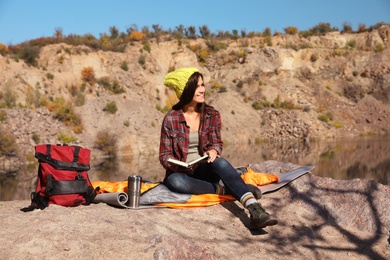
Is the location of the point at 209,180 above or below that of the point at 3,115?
below

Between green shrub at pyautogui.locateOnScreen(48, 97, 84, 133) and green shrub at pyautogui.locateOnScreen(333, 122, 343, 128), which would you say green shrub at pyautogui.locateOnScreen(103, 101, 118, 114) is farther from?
green shrub at pyautogui.locateOnScreen(333, 122, 343, 128)

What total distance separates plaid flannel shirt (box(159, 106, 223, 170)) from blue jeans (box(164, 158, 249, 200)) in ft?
0.54

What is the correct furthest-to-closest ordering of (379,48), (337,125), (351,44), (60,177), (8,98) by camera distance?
(351,44) → (379,48) → (337,125) → (8,98) → (60,177)

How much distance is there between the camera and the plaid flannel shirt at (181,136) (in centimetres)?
489

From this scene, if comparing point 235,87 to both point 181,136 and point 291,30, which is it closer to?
point 291,30

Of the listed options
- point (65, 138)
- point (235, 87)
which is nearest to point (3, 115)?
point (65, 138)

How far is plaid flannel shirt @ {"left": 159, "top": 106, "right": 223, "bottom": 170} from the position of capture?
4.89 m

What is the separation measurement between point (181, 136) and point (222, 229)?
106 cm

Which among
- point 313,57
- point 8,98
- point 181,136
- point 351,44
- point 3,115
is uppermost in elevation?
point 351,44

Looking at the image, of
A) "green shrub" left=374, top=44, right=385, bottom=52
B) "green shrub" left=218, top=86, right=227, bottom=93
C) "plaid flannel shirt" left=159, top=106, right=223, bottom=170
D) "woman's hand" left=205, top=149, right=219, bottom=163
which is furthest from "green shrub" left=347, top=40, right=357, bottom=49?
"woman's hand" left=205, top=149, right=219, bottom=163

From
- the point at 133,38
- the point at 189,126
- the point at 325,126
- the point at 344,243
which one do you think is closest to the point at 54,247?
the point at 189,126

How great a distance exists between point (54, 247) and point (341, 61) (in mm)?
33711

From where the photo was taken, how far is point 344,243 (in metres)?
4.60

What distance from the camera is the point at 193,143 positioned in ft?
16.5
